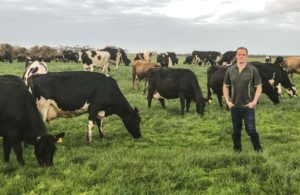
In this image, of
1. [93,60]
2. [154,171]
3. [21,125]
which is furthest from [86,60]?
[154,171]

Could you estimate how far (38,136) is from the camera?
8.48 metres

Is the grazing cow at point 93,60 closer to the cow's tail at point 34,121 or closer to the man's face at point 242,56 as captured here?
the cow's tail at point 34,121

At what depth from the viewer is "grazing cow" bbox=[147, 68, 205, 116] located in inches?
661

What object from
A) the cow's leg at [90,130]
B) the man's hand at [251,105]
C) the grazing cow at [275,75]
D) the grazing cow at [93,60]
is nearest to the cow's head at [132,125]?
the cow's leg at [90,130]

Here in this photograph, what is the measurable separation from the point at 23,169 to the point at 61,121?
7858 millimetres

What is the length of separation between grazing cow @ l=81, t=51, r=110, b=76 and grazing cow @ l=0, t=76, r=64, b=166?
24.3m

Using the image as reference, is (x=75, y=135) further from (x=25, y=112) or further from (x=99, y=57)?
(x=99, y=57)

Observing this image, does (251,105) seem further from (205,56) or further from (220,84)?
(205,56)

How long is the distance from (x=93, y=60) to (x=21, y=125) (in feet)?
82.7

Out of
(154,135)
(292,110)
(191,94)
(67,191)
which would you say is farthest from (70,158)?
(292,110)

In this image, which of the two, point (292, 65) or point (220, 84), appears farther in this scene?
point (292, 65)

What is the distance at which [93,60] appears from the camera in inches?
1314

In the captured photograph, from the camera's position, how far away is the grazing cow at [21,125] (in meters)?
8.28

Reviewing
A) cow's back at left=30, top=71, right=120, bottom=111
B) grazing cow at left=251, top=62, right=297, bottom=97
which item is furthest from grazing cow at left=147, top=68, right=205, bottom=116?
grazing cow at left=251, top=62, right=297, bottom=97
